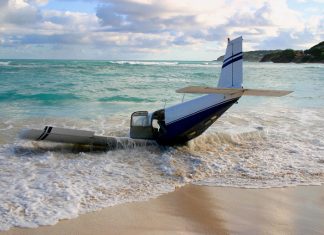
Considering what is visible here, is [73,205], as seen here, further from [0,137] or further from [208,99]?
[0,137]

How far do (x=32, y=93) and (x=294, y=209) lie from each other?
24.1 metres

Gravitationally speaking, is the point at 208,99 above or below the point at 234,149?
above

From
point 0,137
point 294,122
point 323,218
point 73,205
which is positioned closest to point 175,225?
point 73,205

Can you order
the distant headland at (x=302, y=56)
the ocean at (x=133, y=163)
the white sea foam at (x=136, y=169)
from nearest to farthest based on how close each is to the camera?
the white sea foam at (x=136, y=169)
the ocean at (x=133, y=163)
the distant headland at (x=302, y=56)

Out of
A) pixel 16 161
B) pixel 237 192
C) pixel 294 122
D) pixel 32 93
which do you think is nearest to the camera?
pixel 237 192

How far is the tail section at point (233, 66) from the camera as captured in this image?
11.1 m

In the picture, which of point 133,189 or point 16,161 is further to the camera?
point 16,161

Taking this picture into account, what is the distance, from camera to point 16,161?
34.4 ft

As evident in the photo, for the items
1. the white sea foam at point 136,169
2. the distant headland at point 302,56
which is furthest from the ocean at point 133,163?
the distant headland at point 302,56

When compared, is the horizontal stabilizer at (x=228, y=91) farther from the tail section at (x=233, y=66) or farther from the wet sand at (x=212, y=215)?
the wet sand at (x=212, y=215)

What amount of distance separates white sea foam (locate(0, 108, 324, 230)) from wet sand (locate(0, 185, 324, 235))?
0.37m

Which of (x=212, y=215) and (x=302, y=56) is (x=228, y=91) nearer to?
(x=212, y=215)

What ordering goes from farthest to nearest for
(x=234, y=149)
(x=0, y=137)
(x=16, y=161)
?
1. (x=0, y=137)
2. (x=234, y=149)
3. (x=16, y=161)

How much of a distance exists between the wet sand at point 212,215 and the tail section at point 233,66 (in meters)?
3.71
